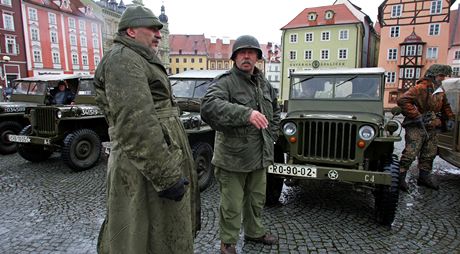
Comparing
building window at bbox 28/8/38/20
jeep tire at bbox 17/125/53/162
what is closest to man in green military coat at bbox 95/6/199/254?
jeep tire at bbox 17/125/53/162

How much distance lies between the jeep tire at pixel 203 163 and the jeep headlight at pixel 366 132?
101 inches

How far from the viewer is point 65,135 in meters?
6.66

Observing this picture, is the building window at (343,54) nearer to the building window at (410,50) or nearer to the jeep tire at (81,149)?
the building window at (410,50)

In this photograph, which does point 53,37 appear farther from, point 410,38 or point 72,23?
point 410,38

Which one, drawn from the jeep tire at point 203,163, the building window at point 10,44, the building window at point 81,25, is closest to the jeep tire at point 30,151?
the jeep tire at point 203,163

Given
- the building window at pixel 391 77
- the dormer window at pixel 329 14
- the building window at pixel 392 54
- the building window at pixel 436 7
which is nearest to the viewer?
the building window at pixel 436 7

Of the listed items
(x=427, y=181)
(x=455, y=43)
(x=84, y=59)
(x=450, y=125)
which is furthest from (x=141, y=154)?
(x=455, y=43)

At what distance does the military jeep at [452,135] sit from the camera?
5188 mm

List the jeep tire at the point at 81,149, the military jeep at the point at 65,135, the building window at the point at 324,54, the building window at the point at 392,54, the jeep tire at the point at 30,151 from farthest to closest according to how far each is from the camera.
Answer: the building window at the point at 324,54
the building window at the point at 392,54
the jeep tire at the point at 30,151
the military jeep at the point at 65,135
the jeep tire at the point at 81,149

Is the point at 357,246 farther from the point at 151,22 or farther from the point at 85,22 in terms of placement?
the point at 85,22

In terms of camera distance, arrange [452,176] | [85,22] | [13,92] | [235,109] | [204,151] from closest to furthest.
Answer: [235,109], [204,151], [452,176], [13,92], [85,22]

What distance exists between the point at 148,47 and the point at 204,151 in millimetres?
3599

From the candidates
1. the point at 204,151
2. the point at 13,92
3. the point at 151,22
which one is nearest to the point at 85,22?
the point at 13,92

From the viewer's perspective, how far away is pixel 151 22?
2.01m
